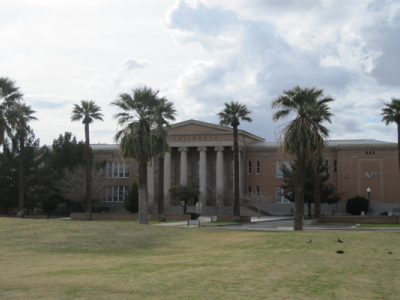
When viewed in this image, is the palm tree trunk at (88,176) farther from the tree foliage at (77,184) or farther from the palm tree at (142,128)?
the palm tree at (142,128)

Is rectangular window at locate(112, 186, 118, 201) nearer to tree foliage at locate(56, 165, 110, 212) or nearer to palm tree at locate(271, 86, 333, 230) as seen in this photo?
tree foliage at locate(56, 165, 110, 212)

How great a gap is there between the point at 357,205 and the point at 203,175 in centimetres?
2201

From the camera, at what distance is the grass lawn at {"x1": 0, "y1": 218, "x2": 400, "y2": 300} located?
33.3ft

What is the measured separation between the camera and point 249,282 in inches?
434

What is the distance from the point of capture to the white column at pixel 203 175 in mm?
69750

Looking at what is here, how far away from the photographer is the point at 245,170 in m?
75.1

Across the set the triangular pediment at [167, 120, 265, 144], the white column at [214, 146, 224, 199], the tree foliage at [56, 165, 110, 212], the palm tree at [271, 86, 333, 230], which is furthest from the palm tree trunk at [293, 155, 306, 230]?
the triangular pediment at [167, 120, 265, 144]

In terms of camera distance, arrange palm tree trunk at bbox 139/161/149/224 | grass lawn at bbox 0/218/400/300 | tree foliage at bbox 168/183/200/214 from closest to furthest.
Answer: grass lawn at bbox 0/218/400/300 < palm tree trunk at bbox 139/161/149/224 < tree foliage at bbox 168/183/200/214

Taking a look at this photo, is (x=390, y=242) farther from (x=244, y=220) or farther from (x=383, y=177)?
(x=383, y=177)

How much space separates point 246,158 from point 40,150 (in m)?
30.6

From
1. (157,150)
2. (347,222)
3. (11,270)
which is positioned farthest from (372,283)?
(347,222)

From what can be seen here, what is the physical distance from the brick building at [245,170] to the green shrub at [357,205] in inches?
104

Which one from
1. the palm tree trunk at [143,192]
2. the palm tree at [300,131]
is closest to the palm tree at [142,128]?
the palm tree trunk at [143,192]

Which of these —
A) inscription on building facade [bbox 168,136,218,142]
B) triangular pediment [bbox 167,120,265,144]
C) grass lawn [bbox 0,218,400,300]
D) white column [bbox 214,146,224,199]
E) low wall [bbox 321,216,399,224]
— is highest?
triangular pediment [bbox 167,120,265,144]
